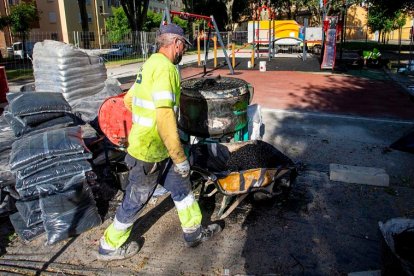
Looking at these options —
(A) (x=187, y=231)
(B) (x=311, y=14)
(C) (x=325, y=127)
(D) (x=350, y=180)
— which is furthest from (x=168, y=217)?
(B) (x=311, y=14)

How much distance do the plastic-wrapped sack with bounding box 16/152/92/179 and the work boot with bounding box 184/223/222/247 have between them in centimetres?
126

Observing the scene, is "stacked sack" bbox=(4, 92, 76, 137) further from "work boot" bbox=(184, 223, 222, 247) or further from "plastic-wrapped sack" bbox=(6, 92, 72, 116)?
"work boot" bbox=(184, 223, 222, 247)

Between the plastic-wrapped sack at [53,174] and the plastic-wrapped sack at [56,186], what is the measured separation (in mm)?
26

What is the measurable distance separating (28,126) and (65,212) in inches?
43.3

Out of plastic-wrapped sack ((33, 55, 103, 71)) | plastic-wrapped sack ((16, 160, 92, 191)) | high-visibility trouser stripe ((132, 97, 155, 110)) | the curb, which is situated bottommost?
the curb

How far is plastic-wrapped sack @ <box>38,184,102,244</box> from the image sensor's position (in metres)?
3.26

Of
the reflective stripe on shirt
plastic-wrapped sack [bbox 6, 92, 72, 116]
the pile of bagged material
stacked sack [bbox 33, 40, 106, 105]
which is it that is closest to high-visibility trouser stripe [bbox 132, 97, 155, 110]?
the reflective stripe on shirt

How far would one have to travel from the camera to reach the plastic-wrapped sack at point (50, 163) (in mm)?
3195

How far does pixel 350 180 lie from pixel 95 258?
10.1 ft

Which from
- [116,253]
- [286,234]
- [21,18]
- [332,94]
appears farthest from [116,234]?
[21,18]

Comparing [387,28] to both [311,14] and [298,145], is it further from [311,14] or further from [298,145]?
[298,145]

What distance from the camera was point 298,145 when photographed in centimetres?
579

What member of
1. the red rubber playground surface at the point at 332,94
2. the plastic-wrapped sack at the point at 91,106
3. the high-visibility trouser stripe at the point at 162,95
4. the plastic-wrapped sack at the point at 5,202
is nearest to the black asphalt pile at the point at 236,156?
the high-visibility trouser stripe at the point at 162,95

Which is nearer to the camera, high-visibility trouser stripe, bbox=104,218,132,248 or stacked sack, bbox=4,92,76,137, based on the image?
high-visibility trouser stripe, bbox=104,218,132,248
